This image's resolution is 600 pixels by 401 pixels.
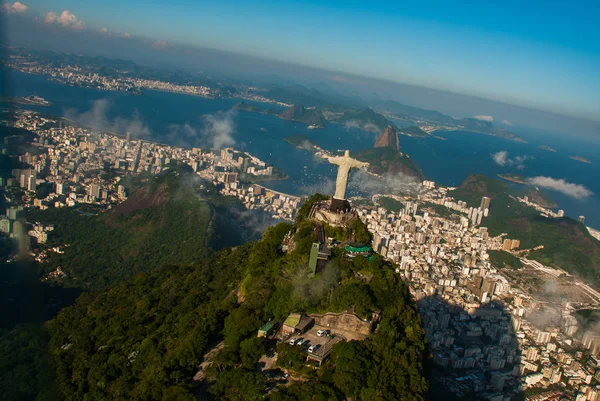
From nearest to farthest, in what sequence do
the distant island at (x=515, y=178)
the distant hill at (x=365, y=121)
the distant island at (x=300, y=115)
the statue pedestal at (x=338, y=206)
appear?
1. the statue pedestal at (x=338, y=206)
2. the distant island at (x=515, y=178)
3. the distant island at (x=300, y=115)
4. the distant hill at (x=365, y=121)

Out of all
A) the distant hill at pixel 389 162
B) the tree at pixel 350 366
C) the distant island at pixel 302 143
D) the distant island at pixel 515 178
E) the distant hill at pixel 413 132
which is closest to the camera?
the tree at pixel 350 366

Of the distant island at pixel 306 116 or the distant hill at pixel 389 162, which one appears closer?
the distant hill at pixel 389 162

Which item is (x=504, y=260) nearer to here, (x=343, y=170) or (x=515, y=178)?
(x=343, y=170)

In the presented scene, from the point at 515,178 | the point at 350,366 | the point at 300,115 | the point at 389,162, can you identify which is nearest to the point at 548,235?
the point at 389,162

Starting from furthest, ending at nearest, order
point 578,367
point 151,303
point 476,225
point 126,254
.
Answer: point 476,225, point 126,254, point 578,367, point 151,303

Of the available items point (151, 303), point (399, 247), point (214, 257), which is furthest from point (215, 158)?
point (151, 303)

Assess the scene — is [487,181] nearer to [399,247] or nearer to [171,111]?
[399,247]

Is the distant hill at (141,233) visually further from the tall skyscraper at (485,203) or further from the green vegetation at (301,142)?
the green vegetation at (301,142)

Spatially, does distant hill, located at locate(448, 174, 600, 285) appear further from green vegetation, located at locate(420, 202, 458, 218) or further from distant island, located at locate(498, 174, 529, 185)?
distant island, located at locate(498, 174, 529, 185)

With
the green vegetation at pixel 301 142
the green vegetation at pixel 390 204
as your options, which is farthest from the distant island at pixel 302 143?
the green vegetation at pixel 390 204
